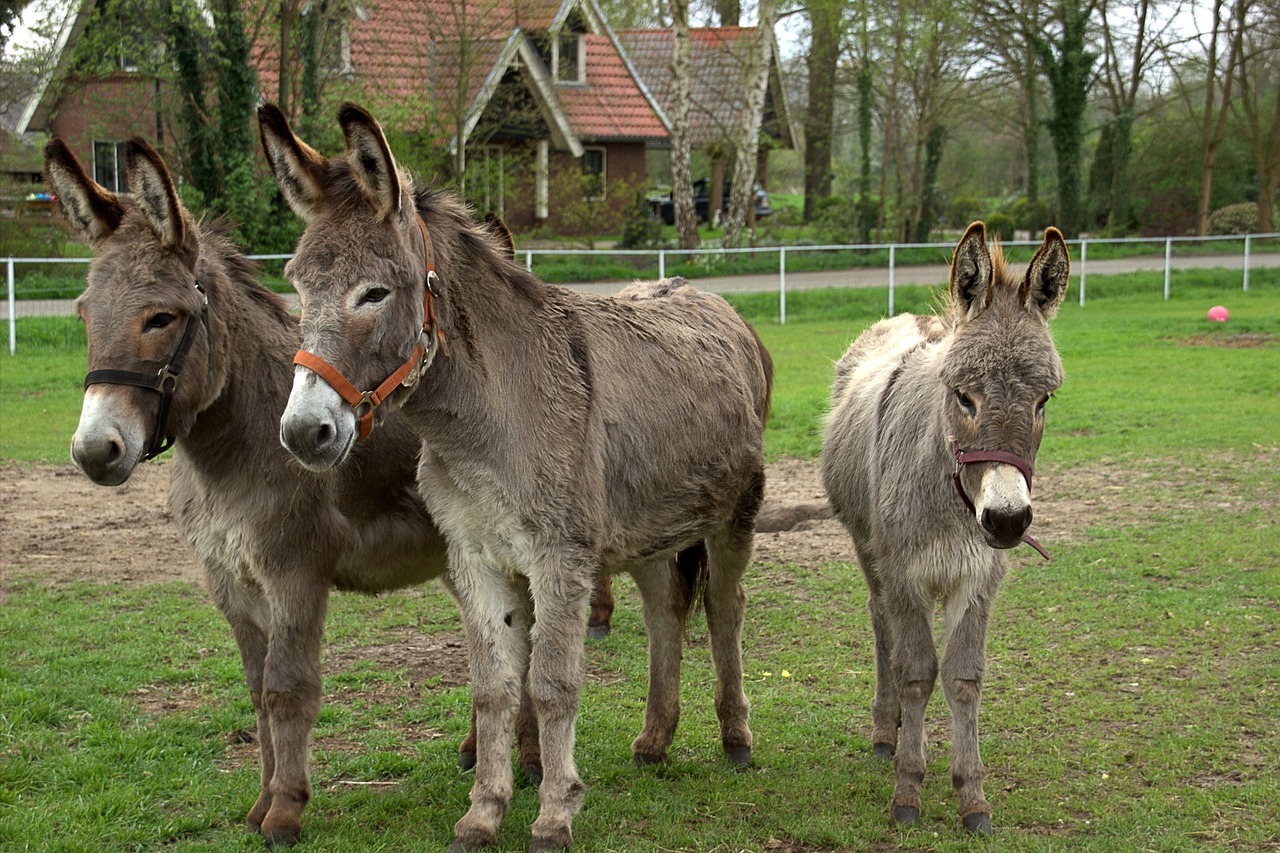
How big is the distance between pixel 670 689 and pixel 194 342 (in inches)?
92.3

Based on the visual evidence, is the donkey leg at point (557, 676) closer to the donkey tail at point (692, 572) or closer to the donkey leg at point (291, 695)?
the donkey leg at point (291, 695)

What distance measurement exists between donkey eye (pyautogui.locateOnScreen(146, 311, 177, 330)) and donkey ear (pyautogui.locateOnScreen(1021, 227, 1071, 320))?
2.96 metres

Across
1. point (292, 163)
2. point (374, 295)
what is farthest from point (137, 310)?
point (374, 295)

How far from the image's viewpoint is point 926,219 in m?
A: 32.4

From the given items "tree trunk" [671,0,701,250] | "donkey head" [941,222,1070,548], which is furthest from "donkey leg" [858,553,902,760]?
"tree trunk" [671,0,701,250]

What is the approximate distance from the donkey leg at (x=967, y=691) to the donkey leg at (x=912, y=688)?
0.38 feet

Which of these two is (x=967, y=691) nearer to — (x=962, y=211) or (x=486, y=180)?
(x=486, y=180)

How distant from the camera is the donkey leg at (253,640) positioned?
4.10m

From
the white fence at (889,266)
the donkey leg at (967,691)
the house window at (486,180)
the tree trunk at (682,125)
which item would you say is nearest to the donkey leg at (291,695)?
the donkey leg at (967,691)

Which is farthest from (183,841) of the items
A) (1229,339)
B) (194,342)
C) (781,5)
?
(781,5)

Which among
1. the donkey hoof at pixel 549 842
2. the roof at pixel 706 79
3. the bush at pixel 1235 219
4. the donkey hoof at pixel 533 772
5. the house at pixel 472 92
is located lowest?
the donkey hoof at pixel 533 772

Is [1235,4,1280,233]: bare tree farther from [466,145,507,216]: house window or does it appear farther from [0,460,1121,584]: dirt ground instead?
[0,460,1121,584]: dirt ground

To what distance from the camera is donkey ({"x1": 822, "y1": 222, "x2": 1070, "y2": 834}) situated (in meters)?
3.66

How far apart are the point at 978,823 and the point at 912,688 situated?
1.69ft
